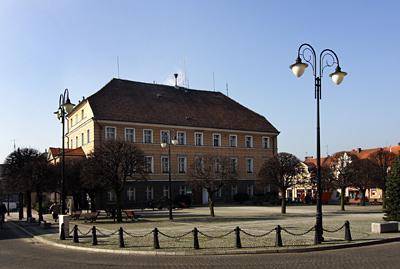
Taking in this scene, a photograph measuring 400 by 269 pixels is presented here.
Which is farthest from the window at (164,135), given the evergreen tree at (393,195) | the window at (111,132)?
the evergreen tree at (393,195)

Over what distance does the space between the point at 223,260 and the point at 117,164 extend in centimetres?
1977

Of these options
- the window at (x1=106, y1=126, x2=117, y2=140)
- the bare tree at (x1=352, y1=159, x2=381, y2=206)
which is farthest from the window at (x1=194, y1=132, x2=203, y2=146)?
the bare tree at (x1=352, y1=159, x2=381, y2=206)

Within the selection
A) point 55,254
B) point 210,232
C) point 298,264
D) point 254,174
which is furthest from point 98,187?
point 254,174

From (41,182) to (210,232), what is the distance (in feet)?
66.9

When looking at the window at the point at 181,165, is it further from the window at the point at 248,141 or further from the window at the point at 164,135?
the window at the point at 248,141

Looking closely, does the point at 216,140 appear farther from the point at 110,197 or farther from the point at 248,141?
the point at 110,197

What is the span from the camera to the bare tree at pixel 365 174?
155ft

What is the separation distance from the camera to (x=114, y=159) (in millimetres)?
33438

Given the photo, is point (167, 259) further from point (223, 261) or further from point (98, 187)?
point (98, 187)

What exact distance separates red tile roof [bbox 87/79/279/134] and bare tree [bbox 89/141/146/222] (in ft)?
71.0

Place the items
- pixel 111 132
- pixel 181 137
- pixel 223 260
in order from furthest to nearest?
pixel 181 137 → pixel 111 132 → pixel 223 260

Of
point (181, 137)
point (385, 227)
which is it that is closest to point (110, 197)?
point (181, 137)

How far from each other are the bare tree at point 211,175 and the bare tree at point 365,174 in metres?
15.6

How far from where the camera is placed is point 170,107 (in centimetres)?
6322
